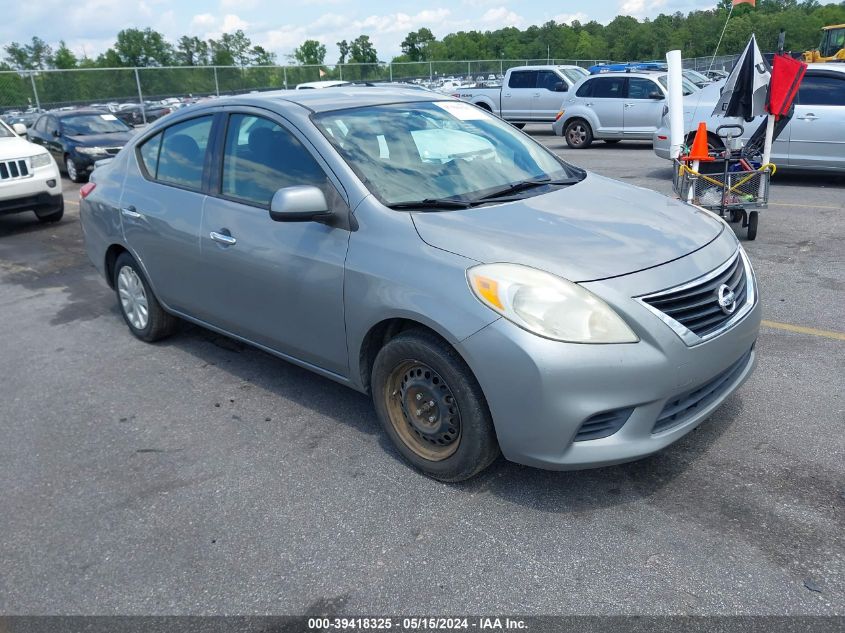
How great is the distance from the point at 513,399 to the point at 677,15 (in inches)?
3772

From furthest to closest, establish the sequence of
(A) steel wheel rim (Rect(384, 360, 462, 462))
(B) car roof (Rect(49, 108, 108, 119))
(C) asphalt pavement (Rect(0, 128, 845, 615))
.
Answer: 1. (B) car roof (Rect(49, 108, 108, 119))
2. (A) steel wheel rim (Rect(384, 360, 462, 462))
3. (C) asphalt pavement (Rect(0, 128, 845, 615))

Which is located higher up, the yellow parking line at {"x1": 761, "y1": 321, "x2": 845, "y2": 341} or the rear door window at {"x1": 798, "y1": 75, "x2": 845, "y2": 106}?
the rear door window at {"x1": 798, "y1": 75, "x2": 845, "y2": 106}

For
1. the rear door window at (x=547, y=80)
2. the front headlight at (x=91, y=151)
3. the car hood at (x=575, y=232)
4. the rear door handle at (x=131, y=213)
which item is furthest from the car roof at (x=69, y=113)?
the car hood at (x=575, y=232)

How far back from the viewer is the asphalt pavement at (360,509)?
2.70 meters

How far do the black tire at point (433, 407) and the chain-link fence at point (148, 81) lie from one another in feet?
81.5

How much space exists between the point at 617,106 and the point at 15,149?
12152 mm

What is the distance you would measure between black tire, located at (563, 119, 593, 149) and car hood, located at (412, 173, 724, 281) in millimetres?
13632

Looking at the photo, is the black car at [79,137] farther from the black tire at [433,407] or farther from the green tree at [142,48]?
the green tree at [142,48]

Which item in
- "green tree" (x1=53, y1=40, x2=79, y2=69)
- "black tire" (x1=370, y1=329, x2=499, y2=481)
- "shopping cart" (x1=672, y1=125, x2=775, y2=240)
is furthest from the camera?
"green tree" (x1=53, y1=40, x2=79, y2=69)

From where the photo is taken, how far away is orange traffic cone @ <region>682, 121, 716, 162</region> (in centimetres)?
716

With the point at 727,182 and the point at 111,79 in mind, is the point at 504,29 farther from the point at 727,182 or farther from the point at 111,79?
the point at 727,182

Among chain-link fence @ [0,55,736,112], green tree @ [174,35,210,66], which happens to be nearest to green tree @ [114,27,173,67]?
green tree @ [174,35,210,66]

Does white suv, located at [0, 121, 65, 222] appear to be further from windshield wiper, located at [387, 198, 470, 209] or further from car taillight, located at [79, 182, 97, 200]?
windshield wiper, located at [387, 198, 470, 209]

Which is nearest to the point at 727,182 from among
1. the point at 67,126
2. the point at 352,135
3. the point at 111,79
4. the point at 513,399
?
the point at 352,135
